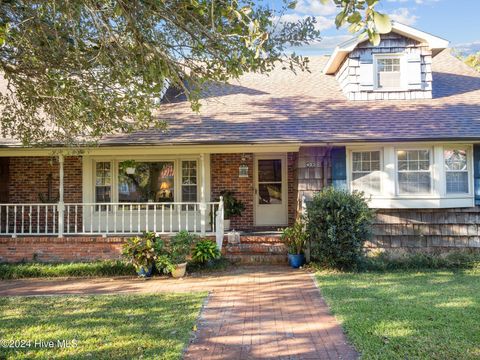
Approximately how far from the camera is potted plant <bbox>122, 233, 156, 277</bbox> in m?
8.39

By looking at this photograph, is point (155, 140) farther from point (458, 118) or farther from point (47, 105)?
point (458, 118)

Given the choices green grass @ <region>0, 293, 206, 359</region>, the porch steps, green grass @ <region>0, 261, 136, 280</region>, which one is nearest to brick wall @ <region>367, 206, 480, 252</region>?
the porch steps

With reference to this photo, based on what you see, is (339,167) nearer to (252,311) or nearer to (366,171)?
(366,171)

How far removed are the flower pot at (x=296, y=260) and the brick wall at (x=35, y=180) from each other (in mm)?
6480

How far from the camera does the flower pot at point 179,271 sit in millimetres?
8445

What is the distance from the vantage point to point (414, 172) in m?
9.54

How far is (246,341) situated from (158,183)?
24.5ft

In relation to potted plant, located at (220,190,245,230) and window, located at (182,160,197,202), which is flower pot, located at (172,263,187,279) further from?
window, located at (182,160,197,202)

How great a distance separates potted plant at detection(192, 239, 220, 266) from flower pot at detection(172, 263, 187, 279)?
377 millimetres

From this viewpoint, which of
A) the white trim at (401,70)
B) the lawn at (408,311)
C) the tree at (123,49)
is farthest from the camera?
the white trim at (401,70)

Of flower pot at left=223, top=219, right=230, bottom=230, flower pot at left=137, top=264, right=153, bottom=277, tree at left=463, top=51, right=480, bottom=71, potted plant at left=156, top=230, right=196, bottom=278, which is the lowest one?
flower pot at left=137, top=264, right=153, bottom=277

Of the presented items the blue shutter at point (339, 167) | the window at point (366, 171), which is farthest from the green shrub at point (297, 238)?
the window at point (366, 171)

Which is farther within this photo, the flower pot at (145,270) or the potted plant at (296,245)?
the potted plant at (296,245)

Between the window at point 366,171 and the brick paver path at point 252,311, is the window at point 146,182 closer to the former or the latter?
the brick paver path at point 252,311
